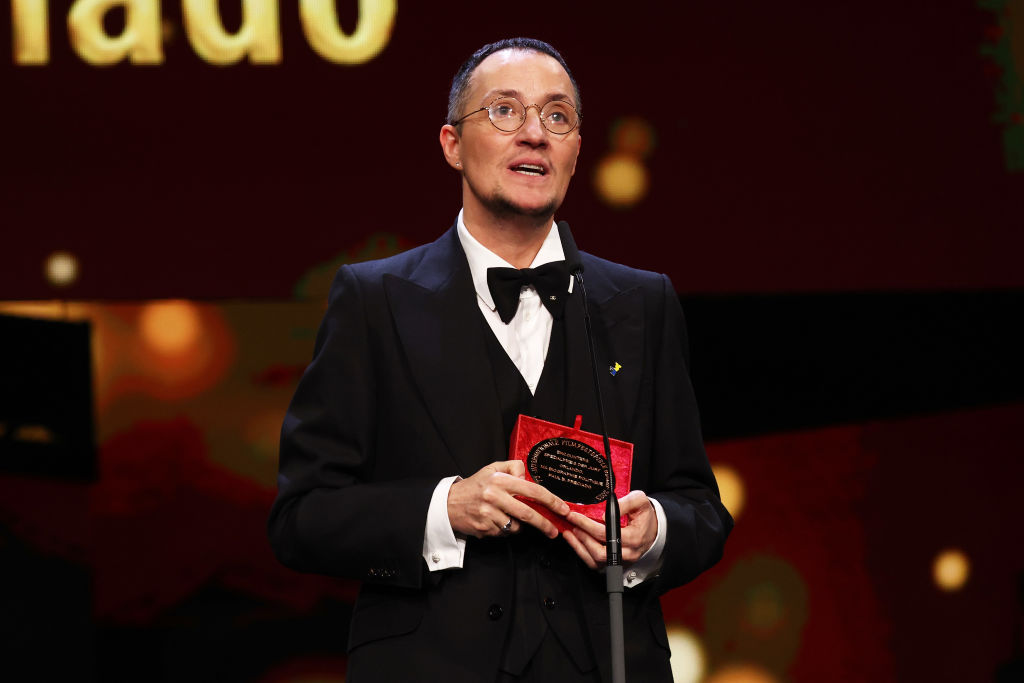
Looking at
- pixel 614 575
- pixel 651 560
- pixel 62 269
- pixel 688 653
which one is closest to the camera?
pixel 614 575

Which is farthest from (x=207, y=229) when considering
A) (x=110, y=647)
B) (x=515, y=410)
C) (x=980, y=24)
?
(x=980, y=24)

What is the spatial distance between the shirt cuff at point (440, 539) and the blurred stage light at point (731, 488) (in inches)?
67.3

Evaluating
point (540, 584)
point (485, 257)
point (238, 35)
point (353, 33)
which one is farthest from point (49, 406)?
point (540, 584)

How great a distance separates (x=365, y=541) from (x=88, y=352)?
1.73 metres

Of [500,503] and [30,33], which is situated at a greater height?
[30,33]

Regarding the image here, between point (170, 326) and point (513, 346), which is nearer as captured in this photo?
point (513, 346)

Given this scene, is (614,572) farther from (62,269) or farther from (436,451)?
(62,269)

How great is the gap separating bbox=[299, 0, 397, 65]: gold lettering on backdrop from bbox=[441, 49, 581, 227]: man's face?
4.12 feet

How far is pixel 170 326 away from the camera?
9.73 ft

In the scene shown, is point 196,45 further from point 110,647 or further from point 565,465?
point 565,465

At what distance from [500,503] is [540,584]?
6.9 inches

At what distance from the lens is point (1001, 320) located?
3.14 meters

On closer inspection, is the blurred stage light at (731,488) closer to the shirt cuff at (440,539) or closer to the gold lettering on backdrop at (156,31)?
the gold lettering on backdrop at (156,31)

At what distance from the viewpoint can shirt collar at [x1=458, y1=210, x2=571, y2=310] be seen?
5.82 ft
